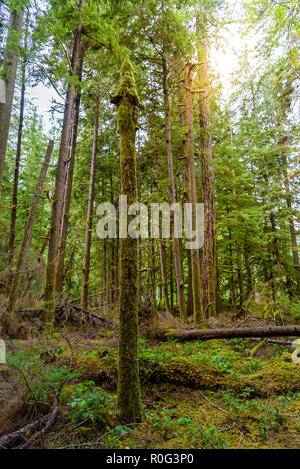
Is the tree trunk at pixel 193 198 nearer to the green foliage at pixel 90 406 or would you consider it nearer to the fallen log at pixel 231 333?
the fallen log at pixel 231 333

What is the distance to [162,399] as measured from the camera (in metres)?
3.93

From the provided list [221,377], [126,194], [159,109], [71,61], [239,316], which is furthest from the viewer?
[159,109]

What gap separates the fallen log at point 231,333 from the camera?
5453 mm

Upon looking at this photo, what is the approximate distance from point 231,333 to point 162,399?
2676mm

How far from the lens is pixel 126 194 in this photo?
3406 mm

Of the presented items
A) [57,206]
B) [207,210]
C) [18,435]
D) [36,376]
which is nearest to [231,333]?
[36,376]

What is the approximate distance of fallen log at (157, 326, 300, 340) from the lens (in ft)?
17.9

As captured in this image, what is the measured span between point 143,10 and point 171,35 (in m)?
1.21

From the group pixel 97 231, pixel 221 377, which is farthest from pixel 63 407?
pixel 97 231

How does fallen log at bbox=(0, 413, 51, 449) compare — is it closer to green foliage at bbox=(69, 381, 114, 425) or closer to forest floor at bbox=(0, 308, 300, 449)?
forest floor at bbox=(0, 308, 300, 449)

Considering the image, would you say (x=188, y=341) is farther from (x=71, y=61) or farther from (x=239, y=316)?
(x=71, y=61)

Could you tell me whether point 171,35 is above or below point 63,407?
above

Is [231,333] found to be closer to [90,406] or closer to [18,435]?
[90,406]

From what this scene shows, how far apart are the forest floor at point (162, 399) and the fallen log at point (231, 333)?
0.49 metres
